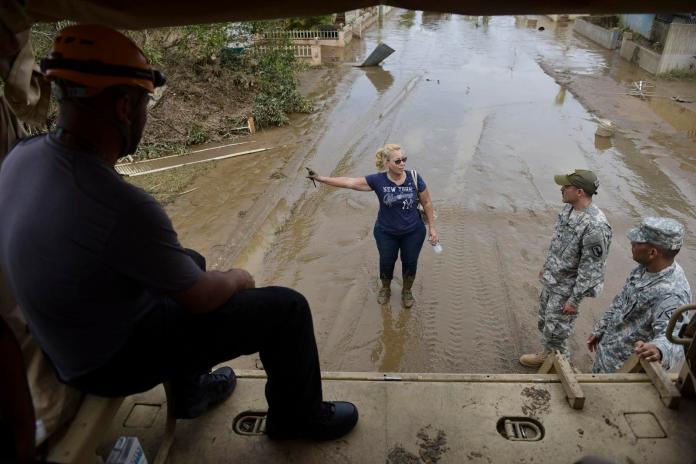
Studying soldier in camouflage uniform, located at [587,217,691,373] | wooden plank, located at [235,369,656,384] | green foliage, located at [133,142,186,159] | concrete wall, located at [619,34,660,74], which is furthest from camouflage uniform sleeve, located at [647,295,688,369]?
concrete wall, located at [619,34,660,74]

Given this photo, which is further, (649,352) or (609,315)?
(609,315)

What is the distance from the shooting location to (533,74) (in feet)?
60.5

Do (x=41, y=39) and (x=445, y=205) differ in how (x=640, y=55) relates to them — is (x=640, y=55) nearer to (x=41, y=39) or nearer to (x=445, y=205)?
(x=445, y=205)

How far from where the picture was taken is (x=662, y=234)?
10.6 ft

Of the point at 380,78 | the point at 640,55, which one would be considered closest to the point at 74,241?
the point at 380,78

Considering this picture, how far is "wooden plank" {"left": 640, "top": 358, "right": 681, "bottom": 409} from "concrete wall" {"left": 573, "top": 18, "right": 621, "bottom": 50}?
24.9 meters

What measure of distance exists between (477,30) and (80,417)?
102 feet

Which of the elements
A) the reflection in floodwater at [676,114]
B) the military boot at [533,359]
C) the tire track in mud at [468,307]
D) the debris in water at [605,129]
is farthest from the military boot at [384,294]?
the reflection in floodwater at [676,114]

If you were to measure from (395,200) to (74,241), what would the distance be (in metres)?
3.76

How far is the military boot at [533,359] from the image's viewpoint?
4.85 m

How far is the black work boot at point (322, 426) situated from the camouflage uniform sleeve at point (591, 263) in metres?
2.59

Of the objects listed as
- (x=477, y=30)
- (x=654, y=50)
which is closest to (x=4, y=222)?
(x=654, y=50)

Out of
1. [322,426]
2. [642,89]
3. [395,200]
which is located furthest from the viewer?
[642,89]

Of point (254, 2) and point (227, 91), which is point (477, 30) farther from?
point (254, 2)
